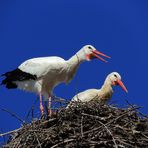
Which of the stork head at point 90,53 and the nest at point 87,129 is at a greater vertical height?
the stork head at point 90,53

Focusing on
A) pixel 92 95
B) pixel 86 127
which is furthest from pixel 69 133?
pixel 92 95

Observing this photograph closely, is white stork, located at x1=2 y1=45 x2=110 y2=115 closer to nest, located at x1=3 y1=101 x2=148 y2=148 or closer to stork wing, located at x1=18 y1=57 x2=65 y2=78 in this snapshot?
stork wing, located at x1=18 y1=57 x2=65 y2=78

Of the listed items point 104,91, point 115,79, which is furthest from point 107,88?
point 115,79

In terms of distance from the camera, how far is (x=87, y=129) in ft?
23.1

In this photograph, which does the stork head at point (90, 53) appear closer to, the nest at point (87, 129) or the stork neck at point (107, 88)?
the stork neck at point (107, 88)

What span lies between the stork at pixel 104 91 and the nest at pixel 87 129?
169 cm

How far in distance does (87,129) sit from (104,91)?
97.7 inches

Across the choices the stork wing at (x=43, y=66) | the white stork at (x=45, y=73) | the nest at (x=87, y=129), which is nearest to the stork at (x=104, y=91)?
the white stork at (x=45, y=73)

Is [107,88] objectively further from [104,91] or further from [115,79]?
[115,79]

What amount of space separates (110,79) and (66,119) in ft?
8.50

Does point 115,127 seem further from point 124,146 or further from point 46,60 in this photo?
point 46,60

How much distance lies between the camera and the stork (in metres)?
9.23

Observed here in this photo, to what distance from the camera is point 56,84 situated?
9828mm

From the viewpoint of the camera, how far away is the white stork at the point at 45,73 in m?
9.71
